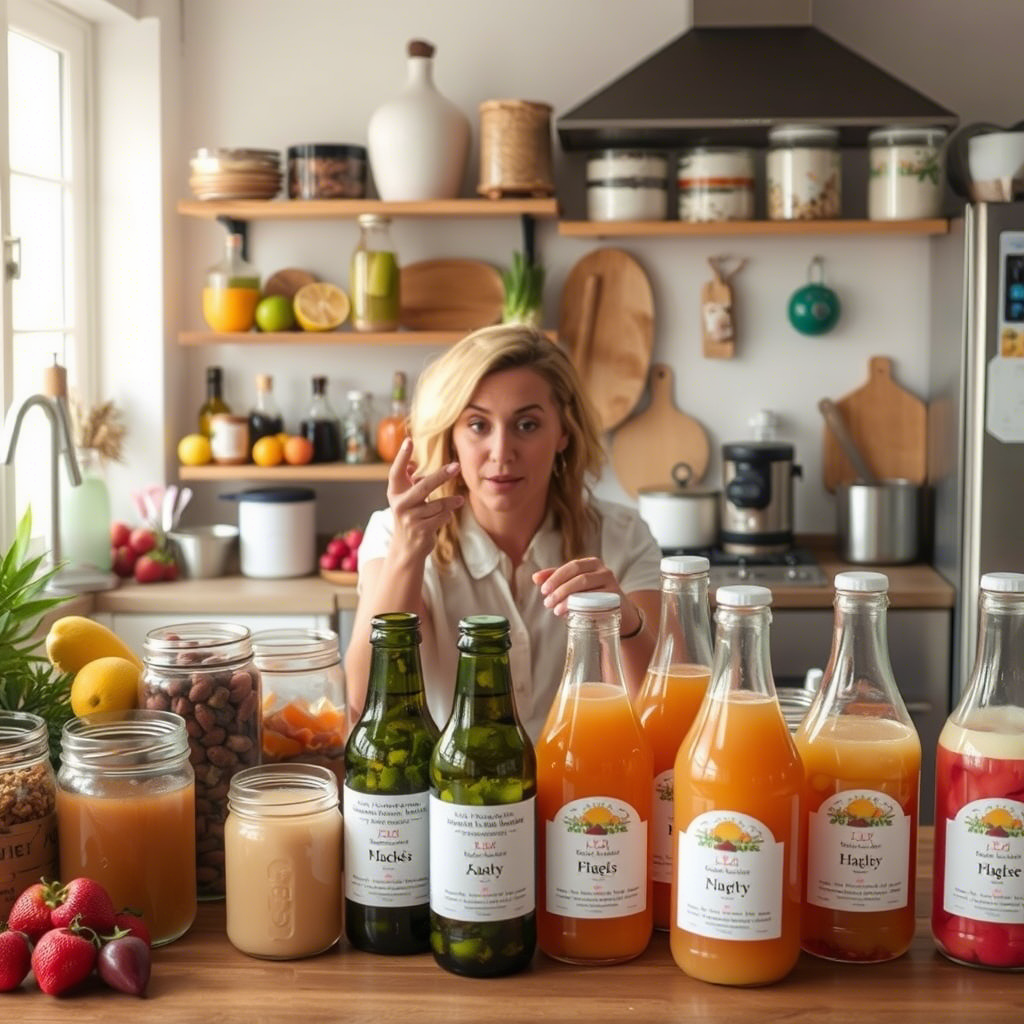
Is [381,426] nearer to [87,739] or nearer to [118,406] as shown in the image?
[118,406]

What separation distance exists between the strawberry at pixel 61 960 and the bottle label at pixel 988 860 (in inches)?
25.5

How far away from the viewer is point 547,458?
214 cm

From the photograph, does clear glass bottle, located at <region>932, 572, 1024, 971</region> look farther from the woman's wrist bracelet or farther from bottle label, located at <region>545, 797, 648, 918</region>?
the woman's wrist bracelet

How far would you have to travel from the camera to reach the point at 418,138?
359 centimetres

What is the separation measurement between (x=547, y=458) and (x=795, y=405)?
1872 mm

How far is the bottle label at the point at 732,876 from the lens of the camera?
1.08 metres

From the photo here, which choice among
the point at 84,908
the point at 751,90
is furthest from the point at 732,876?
the point at 751,90

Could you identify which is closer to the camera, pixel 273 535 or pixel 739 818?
pixel 739 818

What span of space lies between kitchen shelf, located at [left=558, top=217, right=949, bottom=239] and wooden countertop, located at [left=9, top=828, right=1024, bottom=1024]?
2.64 meters

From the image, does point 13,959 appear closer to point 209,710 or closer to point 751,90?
point 209,710

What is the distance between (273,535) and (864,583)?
266 cm

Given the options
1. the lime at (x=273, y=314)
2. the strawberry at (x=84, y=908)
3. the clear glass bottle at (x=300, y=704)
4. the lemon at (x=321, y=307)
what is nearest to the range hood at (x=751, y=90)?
the lemon at (x=321, y=307)

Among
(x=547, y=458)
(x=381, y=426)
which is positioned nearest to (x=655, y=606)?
(x=547, y=458)

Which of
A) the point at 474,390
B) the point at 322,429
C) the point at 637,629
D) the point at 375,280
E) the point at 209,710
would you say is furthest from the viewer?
the point at 322,429
